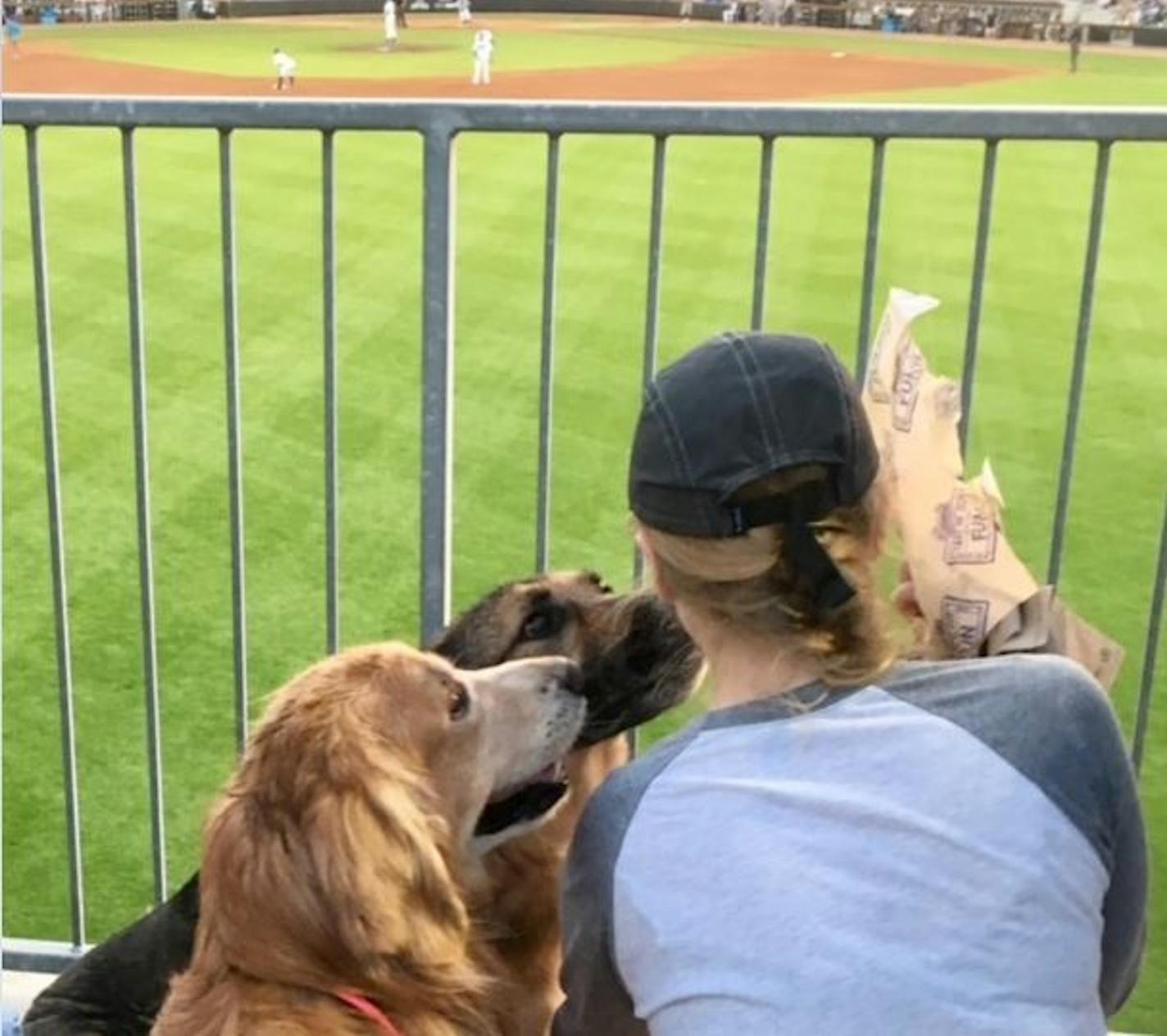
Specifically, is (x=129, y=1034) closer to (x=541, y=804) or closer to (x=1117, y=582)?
(x=541, y=804)

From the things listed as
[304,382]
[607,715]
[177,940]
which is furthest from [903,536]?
[304,382]

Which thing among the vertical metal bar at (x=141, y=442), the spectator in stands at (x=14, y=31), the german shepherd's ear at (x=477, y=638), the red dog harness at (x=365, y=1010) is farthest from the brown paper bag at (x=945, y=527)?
the spectator in stands at (x=14, y=31)

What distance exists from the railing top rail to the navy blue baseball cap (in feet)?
4.24

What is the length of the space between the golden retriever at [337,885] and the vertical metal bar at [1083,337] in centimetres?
149

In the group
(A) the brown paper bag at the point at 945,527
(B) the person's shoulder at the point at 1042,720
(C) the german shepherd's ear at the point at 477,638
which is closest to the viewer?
(B) the person's shoulder at the point at 1042,720

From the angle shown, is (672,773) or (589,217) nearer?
(672,773)

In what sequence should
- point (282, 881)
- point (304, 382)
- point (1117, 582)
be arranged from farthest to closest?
1. point (304, 382)
2. point (1117, 582)
3. point (282, 881)

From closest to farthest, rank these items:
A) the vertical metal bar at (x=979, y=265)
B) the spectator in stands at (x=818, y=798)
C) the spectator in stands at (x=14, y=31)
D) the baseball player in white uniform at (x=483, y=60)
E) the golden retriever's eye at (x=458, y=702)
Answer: the spectator in stands at (x=818, y=798) < the golden retriever's eye at (x=458, y=702) < the vertical metal bar at (x=979, y=265) < the baseball player in white uniform at (x=483, y=60) < the spectator in stands at (x=14, y=31)

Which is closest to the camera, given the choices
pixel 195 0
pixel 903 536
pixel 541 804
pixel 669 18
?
pixel 903 536

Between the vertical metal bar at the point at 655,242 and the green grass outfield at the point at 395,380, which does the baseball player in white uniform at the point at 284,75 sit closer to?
the green grass outfield at the point at 395,380

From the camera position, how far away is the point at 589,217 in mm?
15773

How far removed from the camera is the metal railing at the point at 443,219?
10.8 ft

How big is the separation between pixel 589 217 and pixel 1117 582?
9.48m

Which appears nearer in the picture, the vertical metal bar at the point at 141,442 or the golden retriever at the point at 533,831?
the golden retriever at the point at 533,831
